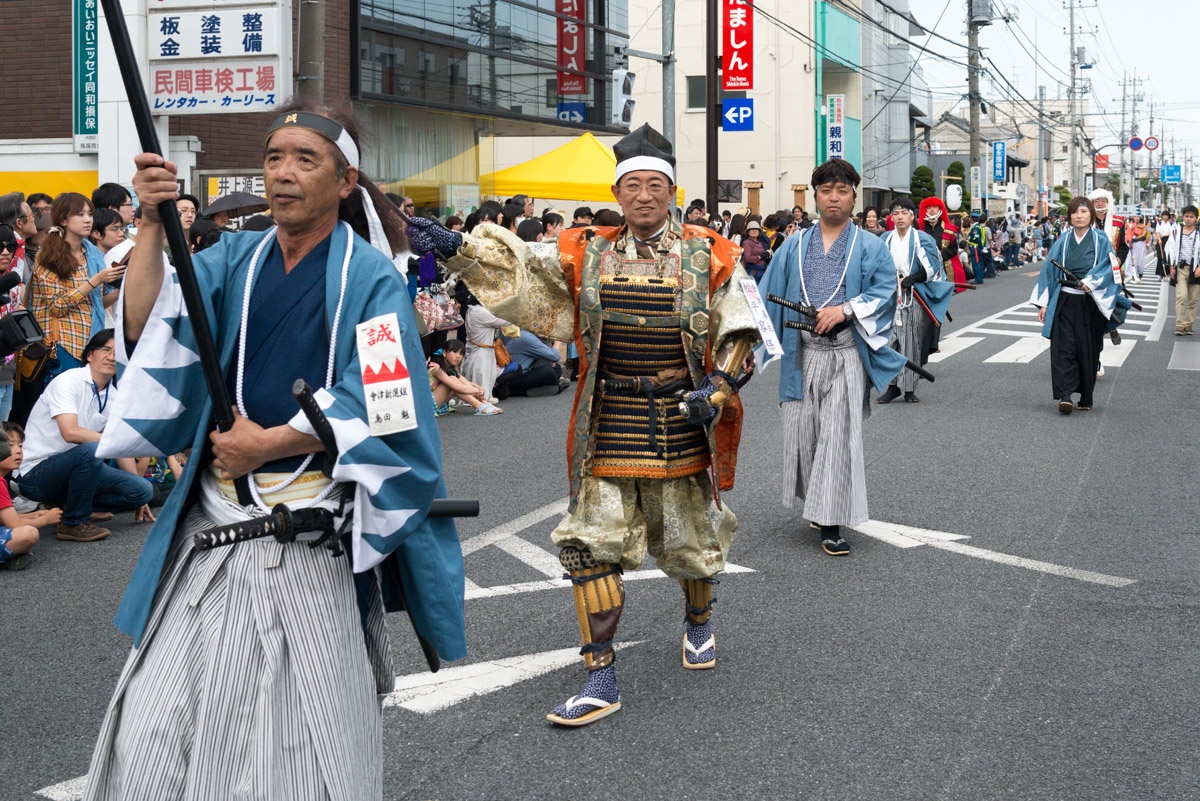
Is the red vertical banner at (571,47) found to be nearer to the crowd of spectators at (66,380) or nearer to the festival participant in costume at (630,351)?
the crowd of spectators at (66,380)

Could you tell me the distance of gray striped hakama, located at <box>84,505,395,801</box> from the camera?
102 inches

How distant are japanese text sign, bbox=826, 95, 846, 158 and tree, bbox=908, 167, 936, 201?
11956 mm

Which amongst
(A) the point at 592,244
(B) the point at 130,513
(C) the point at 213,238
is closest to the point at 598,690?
(A) the point at 592,244

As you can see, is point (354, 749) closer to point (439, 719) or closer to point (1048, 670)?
point (439, 719)

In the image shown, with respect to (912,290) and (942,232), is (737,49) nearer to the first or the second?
(942,232)

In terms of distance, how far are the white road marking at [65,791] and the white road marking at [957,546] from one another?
13.8 feet

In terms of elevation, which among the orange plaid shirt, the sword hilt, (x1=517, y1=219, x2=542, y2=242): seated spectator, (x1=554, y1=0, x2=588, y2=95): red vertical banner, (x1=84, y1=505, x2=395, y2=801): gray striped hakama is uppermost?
(x1=554, y1=0, x2=588, y2=95): red vertical banner

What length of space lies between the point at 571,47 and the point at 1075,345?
52.5ft

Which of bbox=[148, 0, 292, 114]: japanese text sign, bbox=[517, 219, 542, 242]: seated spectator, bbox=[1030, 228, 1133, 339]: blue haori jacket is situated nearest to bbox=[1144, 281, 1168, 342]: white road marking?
bbox=[1030, 228, 1133, 339]: blue haori jacket

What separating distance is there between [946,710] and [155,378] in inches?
113

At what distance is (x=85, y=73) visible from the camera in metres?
13.9

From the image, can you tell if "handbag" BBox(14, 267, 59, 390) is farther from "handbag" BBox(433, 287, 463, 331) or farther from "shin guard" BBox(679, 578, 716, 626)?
"shin guard" BBox(679, 578, 716, 626)

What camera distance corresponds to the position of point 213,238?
28.7 feet

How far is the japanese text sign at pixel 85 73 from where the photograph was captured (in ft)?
45.4
